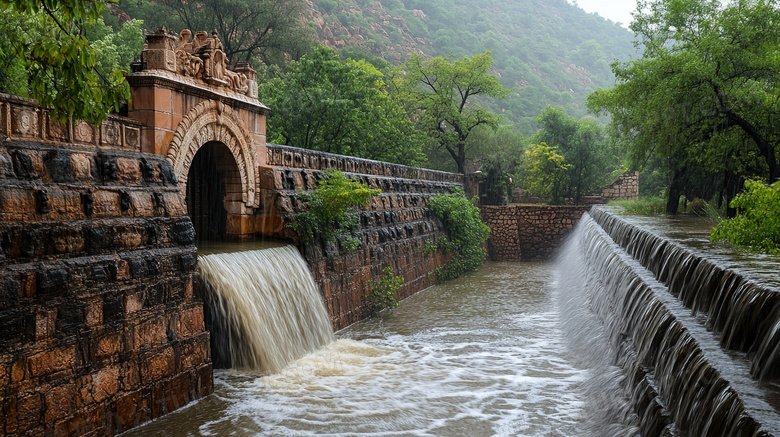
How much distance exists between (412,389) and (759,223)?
177 inches

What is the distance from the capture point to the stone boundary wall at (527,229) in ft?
83.4

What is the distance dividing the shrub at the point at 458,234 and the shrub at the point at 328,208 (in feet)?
24.6

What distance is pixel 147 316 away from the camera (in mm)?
6500

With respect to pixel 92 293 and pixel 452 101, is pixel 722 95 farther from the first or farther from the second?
pixel 452 101

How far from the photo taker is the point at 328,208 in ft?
37.2

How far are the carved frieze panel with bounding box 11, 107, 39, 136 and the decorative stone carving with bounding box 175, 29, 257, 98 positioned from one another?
9.66 feet

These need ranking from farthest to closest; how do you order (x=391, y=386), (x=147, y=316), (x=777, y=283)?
(x=391, y=386) < (x=147, y=316) < (x=777, y=283)

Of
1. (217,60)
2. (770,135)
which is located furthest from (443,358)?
(770,135)

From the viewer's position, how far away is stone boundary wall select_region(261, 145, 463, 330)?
1096 cm

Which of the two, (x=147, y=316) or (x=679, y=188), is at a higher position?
(x=679, y=188)

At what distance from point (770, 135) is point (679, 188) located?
14.0 feet

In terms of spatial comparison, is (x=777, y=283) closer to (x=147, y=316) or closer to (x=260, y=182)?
(x=147, y=316)

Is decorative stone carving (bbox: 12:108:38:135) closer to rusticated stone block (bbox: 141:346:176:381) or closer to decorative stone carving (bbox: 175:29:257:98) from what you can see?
rusticated stone block (bbox: 141:346:176:381)

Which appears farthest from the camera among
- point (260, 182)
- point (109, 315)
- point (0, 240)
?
point (260, 182)
